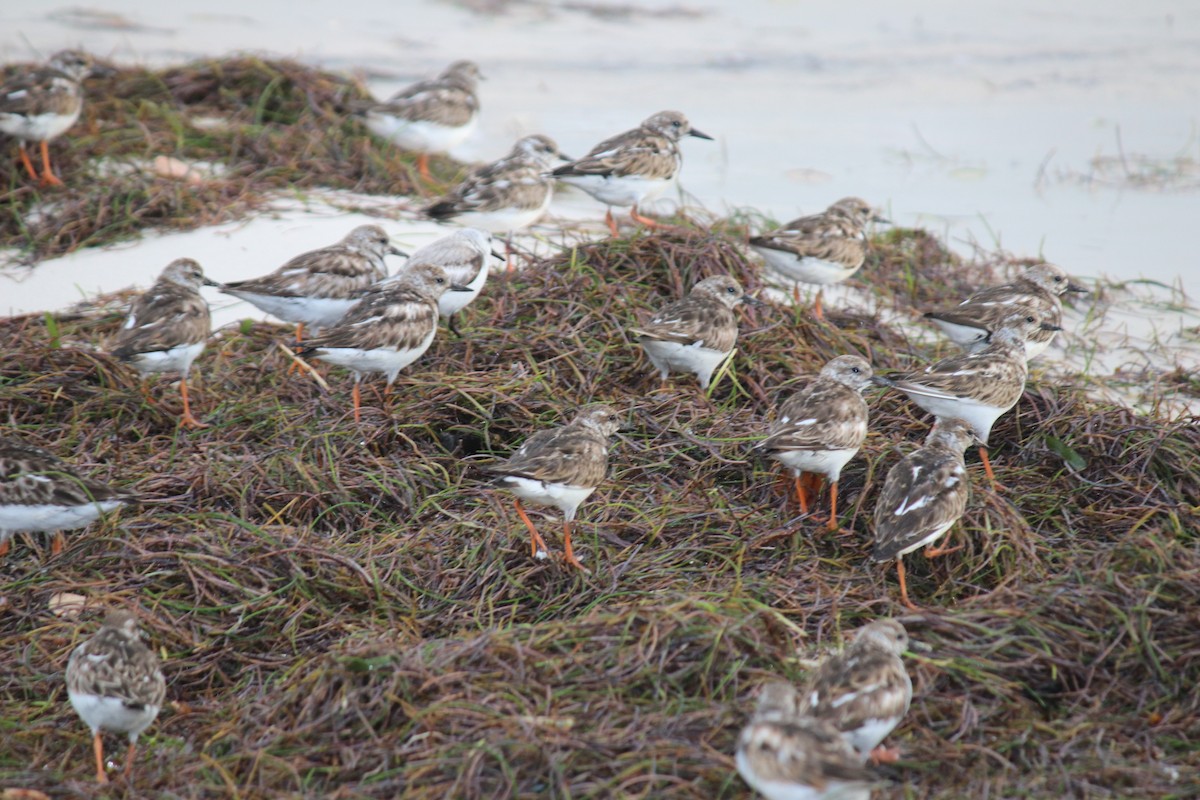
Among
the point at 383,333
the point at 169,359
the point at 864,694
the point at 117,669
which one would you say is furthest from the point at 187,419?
the point at 864,694

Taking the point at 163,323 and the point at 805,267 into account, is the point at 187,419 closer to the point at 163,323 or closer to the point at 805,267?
the point at 163,323

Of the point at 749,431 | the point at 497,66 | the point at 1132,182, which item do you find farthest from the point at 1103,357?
the point at 497,66

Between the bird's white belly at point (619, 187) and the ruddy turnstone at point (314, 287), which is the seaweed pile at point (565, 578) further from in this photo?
the bird's white belly at point (619, 187)

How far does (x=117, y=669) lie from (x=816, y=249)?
4.59 m

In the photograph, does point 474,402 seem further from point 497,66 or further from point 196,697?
point 497,66

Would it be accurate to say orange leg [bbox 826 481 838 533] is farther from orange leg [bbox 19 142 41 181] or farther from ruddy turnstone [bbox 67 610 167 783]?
orange leg [bbox 19 142 41 181]

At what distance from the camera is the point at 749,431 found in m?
6.20

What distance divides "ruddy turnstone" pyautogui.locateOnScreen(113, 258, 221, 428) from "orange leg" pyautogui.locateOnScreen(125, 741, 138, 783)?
8.22ft

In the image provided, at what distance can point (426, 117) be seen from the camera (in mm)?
10266

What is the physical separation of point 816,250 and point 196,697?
4.26 meters

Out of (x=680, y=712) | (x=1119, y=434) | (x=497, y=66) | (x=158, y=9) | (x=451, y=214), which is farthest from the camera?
(x=158, y=9)

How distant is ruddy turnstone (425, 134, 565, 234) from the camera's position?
822cm

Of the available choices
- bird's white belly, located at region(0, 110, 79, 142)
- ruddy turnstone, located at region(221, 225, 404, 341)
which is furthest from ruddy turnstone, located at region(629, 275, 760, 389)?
bird's white belly, located at region(0, 110, 79, 142)

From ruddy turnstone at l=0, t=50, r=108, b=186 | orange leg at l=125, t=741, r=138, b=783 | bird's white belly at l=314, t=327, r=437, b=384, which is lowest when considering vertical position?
orange leg at l=125, t=741, r=138, b=783
